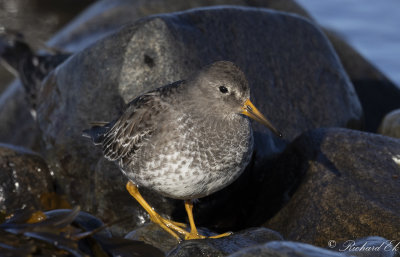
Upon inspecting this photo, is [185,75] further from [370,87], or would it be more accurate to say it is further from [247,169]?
[370,87]

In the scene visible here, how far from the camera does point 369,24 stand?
14.4 m

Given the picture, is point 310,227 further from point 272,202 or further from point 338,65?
point 338,65

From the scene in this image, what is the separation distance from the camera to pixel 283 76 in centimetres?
754

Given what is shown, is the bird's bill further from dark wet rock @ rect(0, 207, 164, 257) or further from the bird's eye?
dark wet rock @ rect(0, 207, 164, 257)

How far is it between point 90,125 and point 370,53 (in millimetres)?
8262

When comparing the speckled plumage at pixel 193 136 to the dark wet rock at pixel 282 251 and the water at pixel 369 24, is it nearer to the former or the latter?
the dark wet rock at pixel 282 251

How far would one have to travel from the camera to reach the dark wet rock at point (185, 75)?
22.3ft

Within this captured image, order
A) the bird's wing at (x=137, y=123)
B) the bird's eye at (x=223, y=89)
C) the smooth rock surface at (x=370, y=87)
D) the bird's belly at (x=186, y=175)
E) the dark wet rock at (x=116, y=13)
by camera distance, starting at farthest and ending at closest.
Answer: the smooth rock surface at (x=370, y=87) → the dark wet rock at (x=116, y=13) → the bird's wing at (x=137, y=123) → the bird's eye at (x=223, y=89) → the bird's belly at (x=186, y=175)

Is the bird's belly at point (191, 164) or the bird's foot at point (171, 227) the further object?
the bird's foot at point (171, 227)

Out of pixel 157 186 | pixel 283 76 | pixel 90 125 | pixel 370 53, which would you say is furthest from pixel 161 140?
pixel 370 53

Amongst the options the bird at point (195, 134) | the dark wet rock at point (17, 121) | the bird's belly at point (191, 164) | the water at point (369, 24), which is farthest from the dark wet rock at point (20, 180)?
the water at point (369, 24)

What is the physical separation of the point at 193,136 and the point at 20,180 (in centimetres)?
248

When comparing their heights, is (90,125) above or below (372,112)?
above

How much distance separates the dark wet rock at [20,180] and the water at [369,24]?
25.6ft
